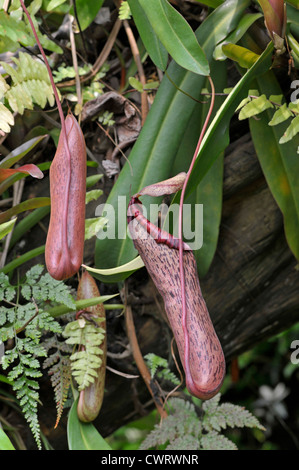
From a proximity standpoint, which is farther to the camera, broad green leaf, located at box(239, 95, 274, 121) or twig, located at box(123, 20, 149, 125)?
twig, located at box(123, 20, 149, 125)

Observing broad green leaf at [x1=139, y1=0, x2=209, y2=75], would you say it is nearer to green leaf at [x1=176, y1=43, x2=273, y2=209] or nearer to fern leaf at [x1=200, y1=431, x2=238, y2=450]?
green leaf at [x1=176, y1=43, x2=273, y2=209]

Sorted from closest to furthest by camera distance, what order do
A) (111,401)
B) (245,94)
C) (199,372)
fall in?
(199,372) < (245,94) < (111,401)

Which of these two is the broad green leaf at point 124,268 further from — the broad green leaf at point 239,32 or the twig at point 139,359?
the broad green leaf at point 239,32

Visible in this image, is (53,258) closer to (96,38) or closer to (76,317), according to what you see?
(76,317)

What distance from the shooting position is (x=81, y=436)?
0.93 meters

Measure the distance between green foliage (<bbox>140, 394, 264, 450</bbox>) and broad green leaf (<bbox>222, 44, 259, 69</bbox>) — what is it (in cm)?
72

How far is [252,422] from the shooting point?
0.99 metres

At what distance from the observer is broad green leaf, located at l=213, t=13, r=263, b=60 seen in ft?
3.00

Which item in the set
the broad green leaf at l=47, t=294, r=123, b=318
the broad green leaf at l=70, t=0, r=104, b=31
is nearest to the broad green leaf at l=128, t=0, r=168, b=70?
the broad green leaf at l=70, t=0, r=104, b=31

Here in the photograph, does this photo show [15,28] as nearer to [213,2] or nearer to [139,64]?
[139,64]

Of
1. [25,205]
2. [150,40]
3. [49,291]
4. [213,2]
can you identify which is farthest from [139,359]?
[213,2]
